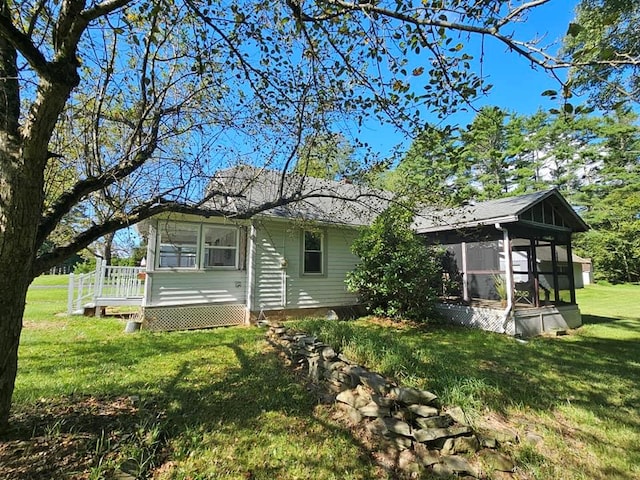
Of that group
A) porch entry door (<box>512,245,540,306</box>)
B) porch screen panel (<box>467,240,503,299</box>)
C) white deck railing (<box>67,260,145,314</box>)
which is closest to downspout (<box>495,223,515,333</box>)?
porch screen panel (<box>467,240,503,299</box>)

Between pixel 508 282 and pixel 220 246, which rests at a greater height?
pixel 220 246

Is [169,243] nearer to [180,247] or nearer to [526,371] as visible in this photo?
[180,247]

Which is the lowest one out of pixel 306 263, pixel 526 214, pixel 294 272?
pixel 294 272

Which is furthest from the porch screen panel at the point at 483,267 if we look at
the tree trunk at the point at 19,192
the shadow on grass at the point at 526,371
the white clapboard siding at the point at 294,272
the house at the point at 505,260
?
the tree trunk at the point at 19,192

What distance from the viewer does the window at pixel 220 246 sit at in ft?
29.0

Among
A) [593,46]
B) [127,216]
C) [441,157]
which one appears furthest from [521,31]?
[127,216]

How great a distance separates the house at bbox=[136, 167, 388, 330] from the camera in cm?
807

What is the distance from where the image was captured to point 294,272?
955 centimetres

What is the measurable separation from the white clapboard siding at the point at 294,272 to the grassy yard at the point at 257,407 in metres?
2.62

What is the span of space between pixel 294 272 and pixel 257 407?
5.98 meters

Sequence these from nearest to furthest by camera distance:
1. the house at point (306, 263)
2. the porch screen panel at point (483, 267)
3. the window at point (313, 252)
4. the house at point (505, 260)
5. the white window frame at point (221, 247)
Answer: the house at point (306, 263) → the house at point (505, 260) → the white window frame at point (221, 247) → the porch screen panel at point (483, 267) → the window at point (313, 252)

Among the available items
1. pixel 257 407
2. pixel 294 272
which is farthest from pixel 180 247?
pixel 257 407

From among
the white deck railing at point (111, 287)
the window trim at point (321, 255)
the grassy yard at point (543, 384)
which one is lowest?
the grassy yard at point (543, 384)

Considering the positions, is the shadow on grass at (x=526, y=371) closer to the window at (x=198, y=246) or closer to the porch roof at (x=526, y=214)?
the porch roof at (x=526, y=214)
